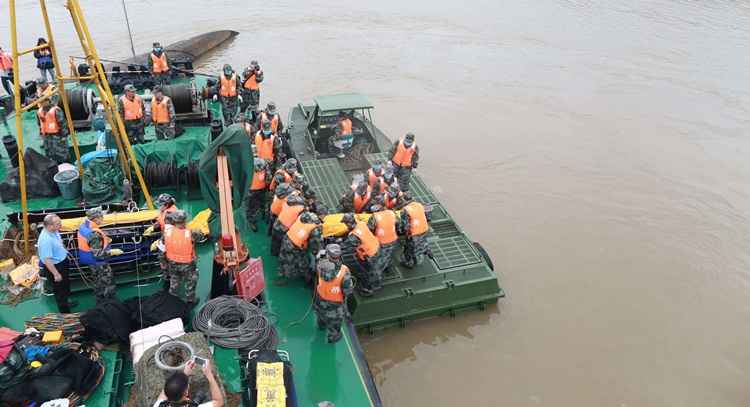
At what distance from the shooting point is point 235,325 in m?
5.30

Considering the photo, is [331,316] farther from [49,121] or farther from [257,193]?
[49,121]

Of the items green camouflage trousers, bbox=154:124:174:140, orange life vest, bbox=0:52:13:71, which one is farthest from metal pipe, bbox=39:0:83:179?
orange life vest, bbox=0:52:13:71

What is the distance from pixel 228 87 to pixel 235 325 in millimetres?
6390

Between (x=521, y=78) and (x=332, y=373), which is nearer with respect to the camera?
(x=332, y=373)

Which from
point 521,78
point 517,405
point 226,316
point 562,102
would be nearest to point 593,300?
point 517,405

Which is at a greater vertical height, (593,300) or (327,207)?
(327,207)

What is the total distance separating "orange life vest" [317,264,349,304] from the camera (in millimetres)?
5414

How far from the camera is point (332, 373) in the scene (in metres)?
5.33

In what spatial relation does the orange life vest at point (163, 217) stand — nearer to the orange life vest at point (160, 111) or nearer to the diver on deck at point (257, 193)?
the diver on deck at point (257, 193)

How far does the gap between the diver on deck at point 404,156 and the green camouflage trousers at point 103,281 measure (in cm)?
486

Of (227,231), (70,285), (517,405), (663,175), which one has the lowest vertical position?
(517,405)

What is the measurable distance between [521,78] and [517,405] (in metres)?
13.9

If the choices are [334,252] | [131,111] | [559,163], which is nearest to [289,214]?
[334,252]

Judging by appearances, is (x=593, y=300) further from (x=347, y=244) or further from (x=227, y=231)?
(x=227, y=231)
